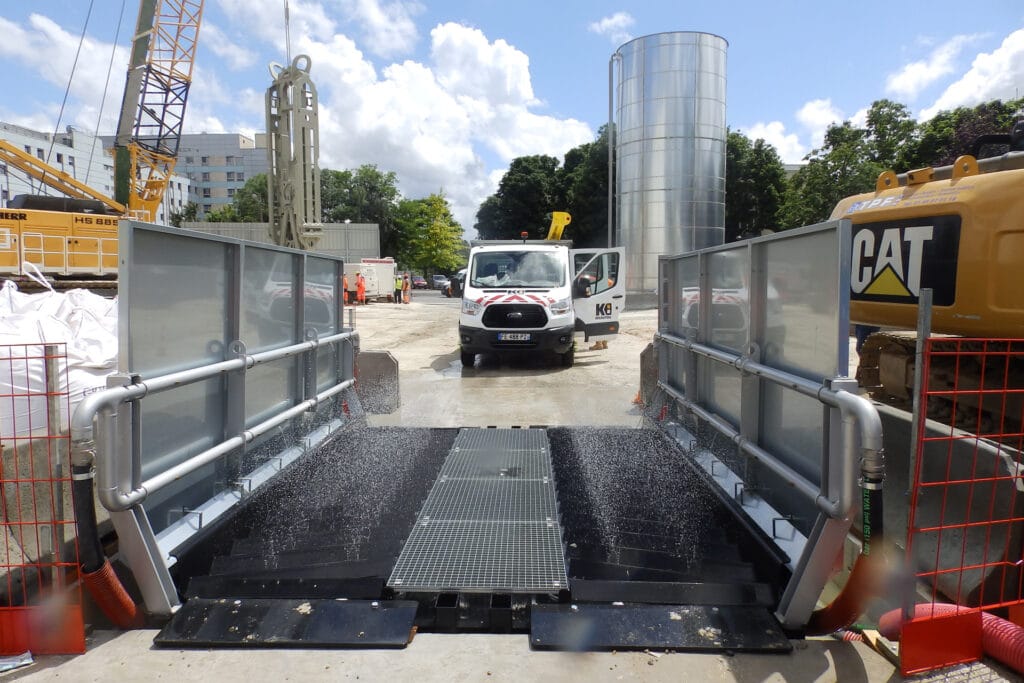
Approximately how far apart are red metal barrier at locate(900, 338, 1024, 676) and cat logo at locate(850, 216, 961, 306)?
2.29ft

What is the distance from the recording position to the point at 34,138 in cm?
8462

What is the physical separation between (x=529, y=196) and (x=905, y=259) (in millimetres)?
48334

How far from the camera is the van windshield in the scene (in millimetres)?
13203

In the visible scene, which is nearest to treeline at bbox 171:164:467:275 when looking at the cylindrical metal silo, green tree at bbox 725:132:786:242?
green tree at bbox 725:132:786:242

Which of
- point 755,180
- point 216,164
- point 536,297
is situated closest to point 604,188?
point 755,180

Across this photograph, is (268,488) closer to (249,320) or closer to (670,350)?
(249,320)

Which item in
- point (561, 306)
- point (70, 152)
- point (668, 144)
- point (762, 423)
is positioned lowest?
point (762, 423)

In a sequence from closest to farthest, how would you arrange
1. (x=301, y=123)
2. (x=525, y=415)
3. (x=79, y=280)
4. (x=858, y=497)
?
(x=858, y=497) → (x=525, y=415) → (x=301, y=123) → (x=79, y=280)

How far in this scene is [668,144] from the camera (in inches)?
1105

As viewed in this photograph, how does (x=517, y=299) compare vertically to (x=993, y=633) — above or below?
above

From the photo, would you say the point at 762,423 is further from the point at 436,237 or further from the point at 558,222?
the point at 436,237

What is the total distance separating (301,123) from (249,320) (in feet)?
35.1

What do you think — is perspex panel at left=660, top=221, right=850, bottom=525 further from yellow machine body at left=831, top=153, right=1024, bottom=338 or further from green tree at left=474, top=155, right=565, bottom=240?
green tree at left=474, top=155, right=565, bottom=240

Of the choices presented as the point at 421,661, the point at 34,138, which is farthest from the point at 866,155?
the point at 34,138
